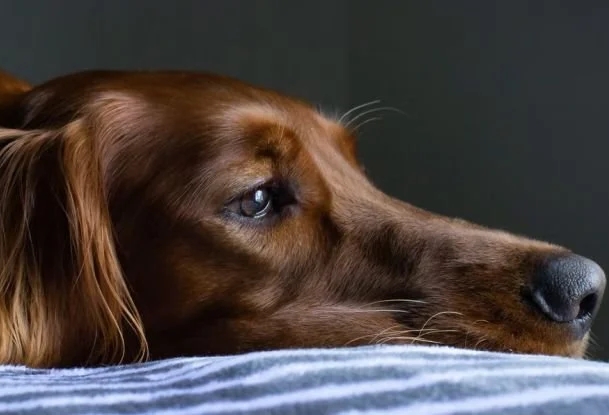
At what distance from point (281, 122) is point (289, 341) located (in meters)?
0.33

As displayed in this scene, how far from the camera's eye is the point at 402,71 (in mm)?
3037

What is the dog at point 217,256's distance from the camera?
1167mm

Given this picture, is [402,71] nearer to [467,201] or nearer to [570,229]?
[467,201]

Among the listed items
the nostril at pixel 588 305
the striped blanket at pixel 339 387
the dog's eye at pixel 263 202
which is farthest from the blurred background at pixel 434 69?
the striped blanket at pixel 339 387

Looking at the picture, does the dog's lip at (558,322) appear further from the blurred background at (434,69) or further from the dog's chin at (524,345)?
the blurred background at (434,69)

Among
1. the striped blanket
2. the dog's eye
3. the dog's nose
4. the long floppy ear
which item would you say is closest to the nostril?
the dog's nose

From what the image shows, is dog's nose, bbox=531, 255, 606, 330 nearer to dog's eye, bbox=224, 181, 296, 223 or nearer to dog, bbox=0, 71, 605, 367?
dog, bbox=0, 71, 605, 367

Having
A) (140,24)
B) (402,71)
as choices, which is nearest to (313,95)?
(402,71)

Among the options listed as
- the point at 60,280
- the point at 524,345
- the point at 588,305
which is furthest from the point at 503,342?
the point at 60,280

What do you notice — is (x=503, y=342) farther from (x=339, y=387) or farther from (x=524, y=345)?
(x=339, y=387)

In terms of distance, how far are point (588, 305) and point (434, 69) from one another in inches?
70.5

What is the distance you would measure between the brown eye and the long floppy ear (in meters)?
0.17

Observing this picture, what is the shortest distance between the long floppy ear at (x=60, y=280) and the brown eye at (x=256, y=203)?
0.17 meters

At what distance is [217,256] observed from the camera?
1206 mm
